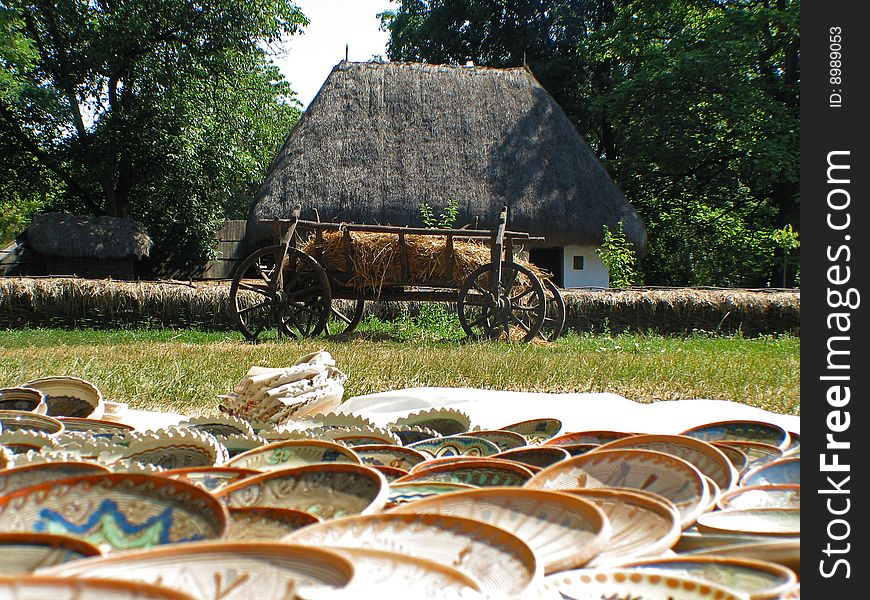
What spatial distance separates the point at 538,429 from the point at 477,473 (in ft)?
2.47

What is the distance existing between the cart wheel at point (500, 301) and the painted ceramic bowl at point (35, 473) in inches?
196

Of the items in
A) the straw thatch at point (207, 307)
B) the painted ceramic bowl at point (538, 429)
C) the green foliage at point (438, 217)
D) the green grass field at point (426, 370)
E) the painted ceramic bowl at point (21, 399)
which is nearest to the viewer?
the painted ceramic bowl at point (538, 429)

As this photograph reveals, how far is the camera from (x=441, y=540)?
828 millimetres

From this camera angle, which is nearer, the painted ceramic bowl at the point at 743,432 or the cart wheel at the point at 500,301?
the painted ceramic bowl at the point at 743,432

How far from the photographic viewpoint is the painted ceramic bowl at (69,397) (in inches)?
89.6

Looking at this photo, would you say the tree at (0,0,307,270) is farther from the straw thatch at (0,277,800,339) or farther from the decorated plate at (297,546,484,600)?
the decorated plate at (297,546,484,600)

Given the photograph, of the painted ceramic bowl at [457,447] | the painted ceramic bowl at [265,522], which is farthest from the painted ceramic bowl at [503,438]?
the painted ceramic bowl at [265,522]

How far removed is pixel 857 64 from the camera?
93 cm

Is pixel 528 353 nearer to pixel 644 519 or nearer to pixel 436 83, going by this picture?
pixel 644 519

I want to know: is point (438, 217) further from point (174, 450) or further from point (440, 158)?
point (174, 450)

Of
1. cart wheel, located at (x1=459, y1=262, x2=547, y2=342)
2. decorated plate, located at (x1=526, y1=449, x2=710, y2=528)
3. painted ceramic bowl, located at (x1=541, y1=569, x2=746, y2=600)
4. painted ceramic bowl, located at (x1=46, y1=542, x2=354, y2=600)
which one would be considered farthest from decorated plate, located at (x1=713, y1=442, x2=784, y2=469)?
cart wheel, located at (x1=459, y1=262, x2=547, y2=342)

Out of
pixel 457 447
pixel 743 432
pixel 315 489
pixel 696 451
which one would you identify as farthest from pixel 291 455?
pixel 743 432

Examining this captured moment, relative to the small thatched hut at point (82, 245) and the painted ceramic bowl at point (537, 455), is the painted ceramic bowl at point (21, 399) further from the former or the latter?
the small thatched hut at point (82, 245)

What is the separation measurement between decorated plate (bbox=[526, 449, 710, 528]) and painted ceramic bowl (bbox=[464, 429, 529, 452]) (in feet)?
1.51
